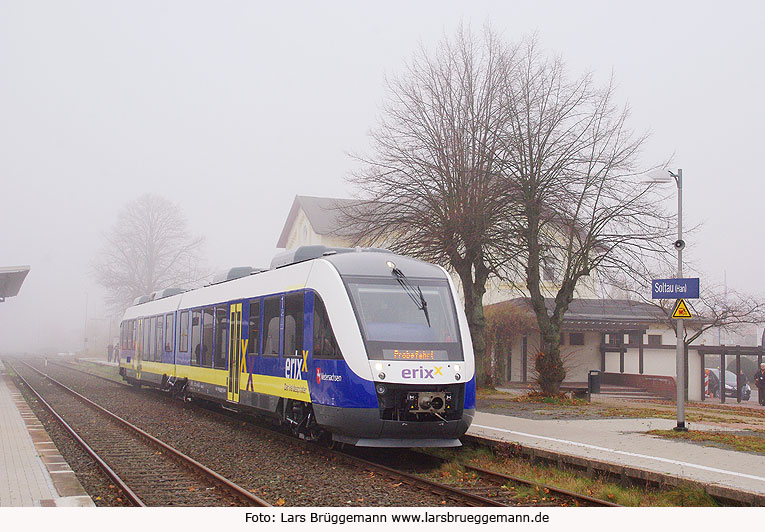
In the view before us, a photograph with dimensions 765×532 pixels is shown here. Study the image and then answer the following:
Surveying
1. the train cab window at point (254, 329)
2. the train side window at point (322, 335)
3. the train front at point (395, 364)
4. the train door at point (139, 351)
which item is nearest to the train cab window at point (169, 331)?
the train door at point (139, 351)

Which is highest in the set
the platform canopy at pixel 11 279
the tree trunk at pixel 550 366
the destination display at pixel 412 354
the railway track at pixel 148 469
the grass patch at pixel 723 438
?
the platform canopy at pixel 11 279

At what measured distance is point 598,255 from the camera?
74.0 ft

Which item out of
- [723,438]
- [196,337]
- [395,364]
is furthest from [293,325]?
[723,438]

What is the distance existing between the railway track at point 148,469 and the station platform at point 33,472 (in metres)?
0.54

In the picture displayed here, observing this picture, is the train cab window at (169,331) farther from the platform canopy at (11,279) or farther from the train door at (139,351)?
the platform canopy at (11,279)

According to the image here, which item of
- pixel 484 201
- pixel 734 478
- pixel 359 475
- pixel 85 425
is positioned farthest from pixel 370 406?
pixel 484 201

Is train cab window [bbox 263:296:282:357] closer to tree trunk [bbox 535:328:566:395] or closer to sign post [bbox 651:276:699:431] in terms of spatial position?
sign post [bbox 651:276:699:431]

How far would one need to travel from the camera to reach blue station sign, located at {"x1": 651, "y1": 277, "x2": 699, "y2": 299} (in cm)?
1398

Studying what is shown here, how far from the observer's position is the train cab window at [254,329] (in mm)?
14656

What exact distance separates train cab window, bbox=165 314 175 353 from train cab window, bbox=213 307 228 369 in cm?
524

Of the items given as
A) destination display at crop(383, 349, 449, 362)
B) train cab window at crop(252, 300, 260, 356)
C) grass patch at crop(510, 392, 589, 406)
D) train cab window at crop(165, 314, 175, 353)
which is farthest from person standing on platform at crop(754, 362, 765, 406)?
destination display at crop(383, 349, 449, 362)

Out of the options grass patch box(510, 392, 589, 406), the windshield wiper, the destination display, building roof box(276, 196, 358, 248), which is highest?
building roof box(276, 196, 358, 248)

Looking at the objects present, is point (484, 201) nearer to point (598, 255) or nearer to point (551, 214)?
point (551, 214)

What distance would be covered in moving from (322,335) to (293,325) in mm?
1261
